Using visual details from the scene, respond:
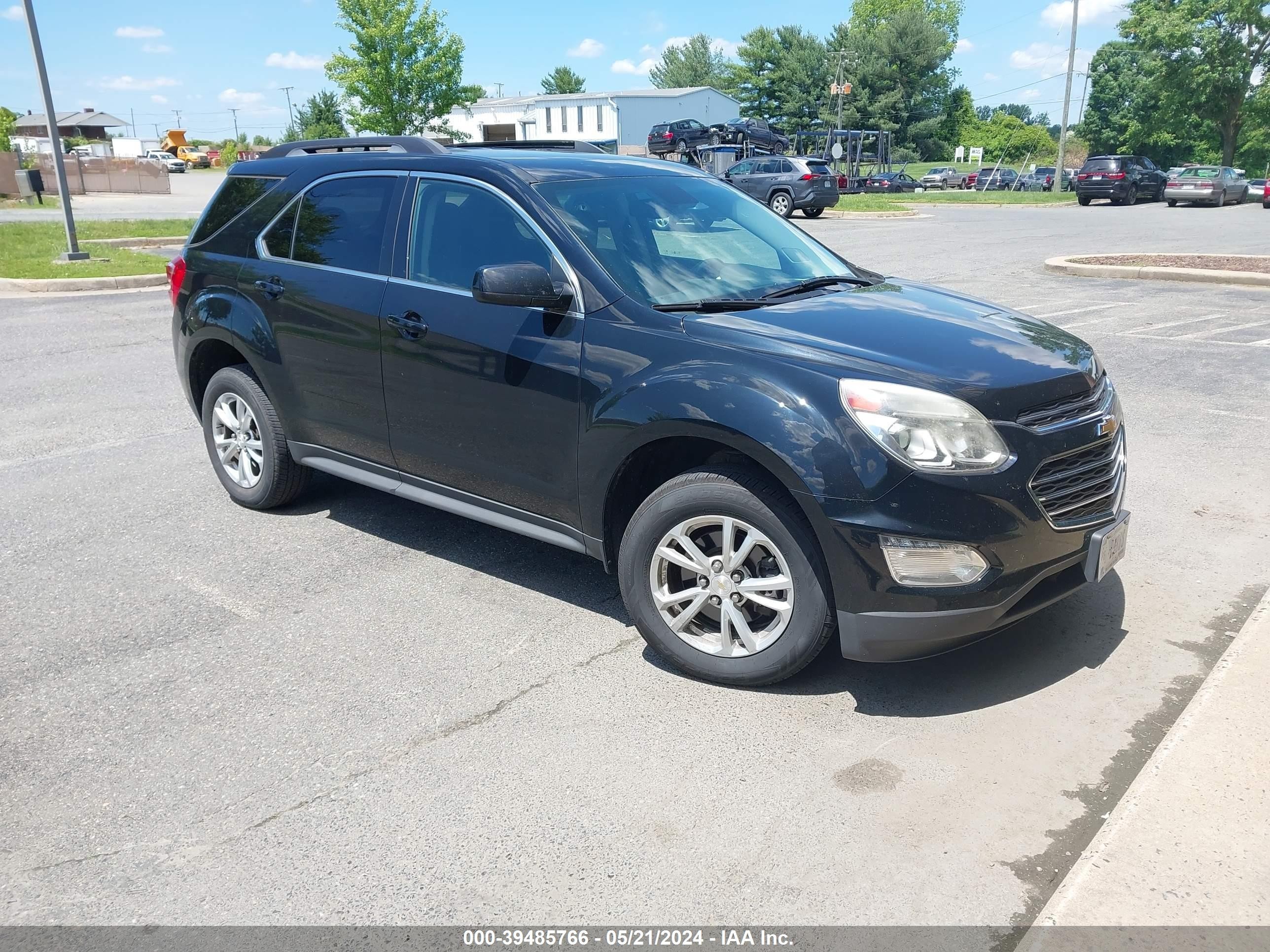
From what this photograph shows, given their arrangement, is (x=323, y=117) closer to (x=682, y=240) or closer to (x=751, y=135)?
(x=751, y=135)

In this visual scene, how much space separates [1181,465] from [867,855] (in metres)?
4.44

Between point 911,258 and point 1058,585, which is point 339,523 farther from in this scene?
point 911,258

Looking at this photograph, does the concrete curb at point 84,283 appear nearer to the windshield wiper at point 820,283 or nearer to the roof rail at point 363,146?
the roof rail at point 363,146

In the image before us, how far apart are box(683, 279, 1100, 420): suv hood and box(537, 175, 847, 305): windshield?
0.27m

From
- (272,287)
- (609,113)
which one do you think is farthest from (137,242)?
(609,113)

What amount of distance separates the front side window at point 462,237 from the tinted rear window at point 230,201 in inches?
49.7

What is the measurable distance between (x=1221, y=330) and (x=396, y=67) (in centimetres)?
4417

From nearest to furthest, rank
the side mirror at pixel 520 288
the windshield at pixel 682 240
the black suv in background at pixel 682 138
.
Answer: the side mirror at pixel 520 288 → the windshield at pixel 682 240 → the black suv in background at pixel 682 138

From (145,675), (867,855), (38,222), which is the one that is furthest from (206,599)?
(38,222)

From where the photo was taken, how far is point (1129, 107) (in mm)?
76750

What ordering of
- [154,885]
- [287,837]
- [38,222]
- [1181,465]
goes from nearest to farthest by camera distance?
[154,885], [287,837], [1181,465], [38,222]

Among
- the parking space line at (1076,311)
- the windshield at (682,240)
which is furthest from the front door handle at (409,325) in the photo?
the parking space line at (1076,311)

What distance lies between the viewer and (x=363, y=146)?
531cm

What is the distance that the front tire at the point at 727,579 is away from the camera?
3518mm
